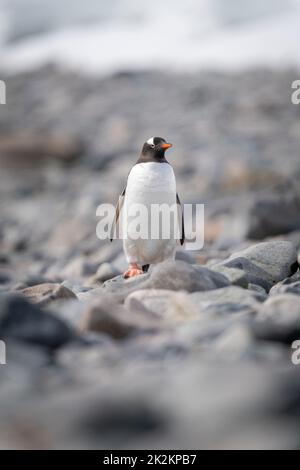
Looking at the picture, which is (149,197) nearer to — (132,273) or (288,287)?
(132,273)

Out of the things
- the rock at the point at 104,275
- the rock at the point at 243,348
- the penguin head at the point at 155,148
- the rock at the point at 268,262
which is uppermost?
the penguin head at the point at 155,148

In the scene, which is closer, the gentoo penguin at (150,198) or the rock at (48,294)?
the rock at (48,294)

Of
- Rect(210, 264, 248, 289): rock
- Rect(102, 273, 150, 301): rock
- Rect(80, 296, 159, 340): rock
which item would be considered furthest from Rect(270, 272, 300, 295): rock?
Rect(80, 296, 159, 340): rock

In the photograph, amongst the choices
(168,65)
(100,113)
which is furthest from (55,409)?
(168,65)

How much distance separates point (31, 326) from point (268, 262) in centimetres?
254

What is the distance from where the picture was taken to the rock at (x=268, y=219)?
1020 centimetres

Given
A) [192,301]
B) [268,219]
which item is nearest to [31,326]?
[192,301]

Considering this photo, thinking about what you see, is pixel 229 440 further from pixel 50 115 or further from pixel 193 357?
pixel 50 115

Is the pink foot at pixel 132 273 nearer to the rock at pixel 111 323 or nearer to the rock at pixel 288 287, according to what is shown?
the rock at pixel 288 287

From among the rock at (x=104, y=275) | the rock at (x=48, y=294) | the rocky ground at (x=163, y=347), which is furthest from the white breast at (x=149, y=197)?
the rock at (x=48, y=294)

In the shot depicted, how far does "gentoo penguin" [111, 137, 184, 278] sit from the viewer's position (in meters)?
5.63

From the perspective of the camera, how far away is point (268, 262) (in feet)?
17.8

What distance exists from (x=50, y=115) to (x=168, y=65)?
24.3 feet

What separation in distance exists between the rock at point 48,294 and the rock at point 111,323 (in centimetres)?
94
